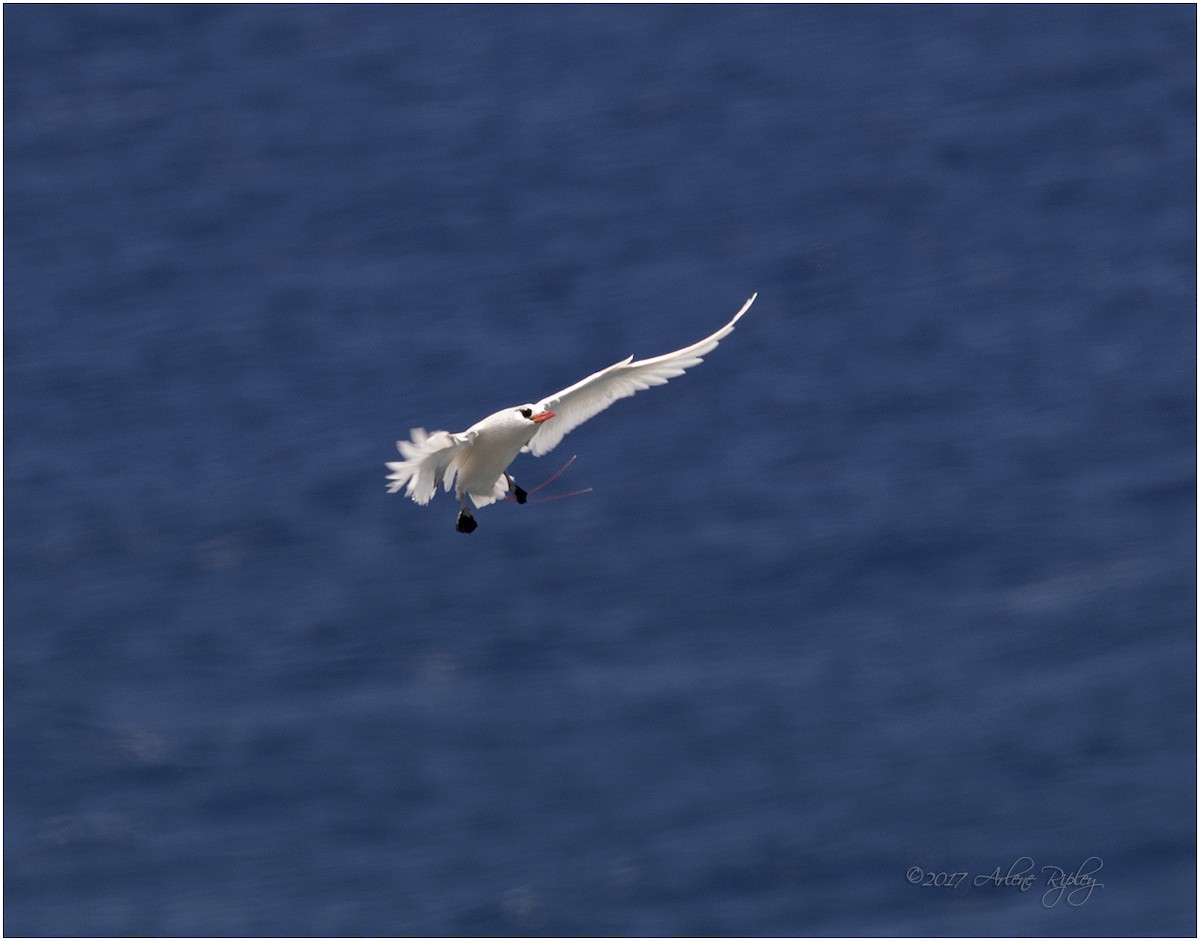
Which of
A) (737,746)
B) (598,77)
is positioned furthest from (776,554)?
(598,77)

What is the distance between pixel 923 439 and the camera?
69938 mm

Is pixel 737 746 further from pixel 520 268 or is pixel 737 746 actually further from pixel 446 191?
pixel 446 191

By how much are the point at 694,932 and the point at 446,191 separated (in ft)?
121

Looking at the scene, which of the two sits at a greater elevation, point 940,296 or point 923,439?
point 940,296

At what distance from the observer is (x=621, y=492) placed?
67.2 meters

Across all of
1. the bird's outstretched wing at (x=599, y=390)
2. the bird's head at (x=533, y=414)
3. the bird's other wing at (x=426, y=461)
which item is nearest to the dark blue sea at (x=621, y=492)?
the bird's outstretched wing at (x=599, y=390)

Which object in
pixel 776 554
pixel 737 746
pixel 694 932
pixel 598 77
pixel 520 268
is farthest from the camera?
pixel 598 77

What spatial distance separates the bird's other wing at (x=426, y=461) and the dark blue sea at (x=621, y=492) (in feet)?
95.2

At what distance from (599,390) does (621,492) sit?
36.3 metres

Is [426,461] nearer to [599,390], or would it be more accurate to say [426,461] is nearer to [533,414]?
[533,414]

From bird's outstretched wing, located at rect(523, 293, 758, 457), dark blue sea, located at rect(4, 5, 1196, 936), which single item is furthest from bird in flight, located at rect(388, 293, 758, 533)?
dark blue sea, located at rect(4, 5, 1196, 936)

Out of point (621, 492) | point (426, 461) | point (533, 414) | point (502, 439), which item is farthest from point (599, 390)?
point (621, 492)

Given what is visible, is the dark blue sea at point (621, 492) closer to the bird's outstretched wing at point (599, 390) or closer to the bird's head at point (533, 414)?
the bird's outstretched wing at point (599, 390)

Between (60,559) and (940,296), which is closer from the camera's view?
(60,559)
